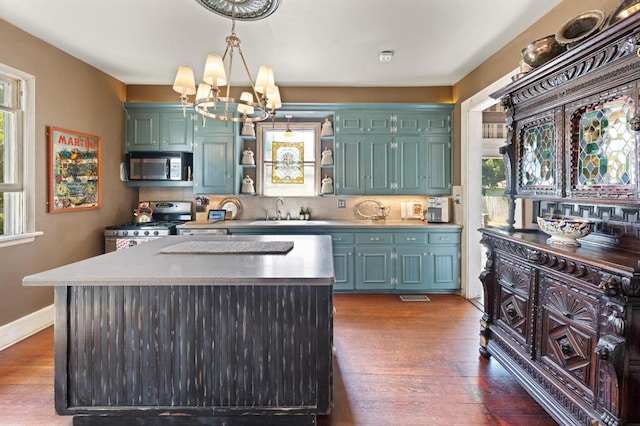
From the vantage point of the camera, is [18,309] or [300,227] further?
[300,227]

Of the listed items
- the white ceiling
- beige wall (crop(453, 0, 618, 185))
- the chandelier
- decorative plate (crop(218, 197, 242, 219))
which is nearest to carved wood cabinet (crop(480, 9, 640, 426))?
beige wall (crop(453, 0, 618, 185))

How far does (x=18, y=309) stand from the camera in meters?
3.16

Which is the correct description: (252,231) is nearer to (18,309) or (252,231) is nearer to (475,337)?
(18,309)

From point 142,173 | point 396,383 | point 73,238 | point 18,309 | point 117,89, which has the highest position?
point 117,89

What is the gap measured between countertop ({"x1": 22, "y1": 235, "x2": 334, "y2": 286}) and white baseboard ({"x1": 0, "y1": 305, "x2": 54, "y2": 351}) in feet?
5.57

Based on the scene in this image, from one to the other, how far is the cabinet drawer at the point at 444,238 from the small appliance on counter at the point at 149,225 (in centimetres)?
324

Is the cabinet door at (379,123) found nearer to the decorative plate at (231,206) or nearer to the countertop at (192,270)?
the decorative plate at (231,206)

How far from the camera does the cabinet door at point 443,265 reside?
442 centimetres

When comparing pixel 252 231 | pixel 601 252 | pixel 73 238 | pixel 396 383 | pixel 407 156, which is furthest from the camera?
pixel 407 156

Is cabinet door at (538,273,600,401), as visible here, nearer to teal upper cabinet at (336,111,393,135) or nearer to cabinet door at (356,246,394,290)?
cabinet door at (356,246,394,290)

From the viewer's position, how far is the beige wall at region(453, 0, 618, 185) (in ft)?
8.16

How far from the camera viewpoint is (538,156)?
2398 mm

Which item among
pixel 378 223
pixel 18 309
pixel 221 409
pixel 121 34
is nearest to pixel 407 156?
pixel 378 223

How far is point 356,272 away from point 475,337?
161 centimetres
